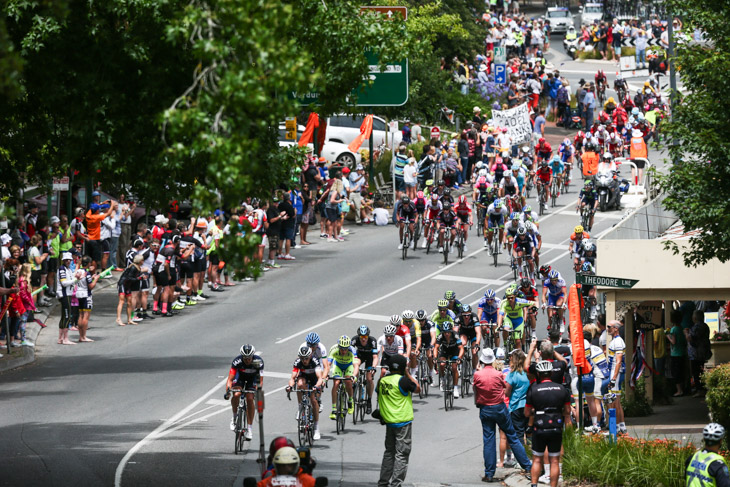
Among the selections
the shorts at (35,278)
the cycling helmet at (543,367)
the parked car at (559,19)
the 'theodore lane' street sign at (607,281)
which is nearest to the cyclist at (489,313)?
the 'theodore lane' street sign at (607,281)

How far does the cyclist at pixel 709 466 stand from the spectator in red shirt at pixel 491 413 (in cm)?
462

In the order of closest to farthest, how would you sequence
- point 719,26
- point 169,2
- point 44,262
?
point 169,2 → point 719,26 → point 44,262

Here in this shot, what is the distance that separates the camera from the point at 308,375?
65.3 feet

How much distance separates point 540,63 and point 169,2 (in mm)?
43582

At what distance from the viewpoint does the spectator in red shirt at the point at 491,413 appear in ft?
57.9

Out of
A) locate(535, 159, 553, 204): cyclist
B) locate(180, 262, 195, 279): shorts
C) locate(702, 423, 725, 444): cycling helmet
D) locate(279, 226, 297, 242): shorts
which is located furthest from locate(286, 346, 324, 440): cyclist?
locate(535, 159, 553, 204): cyclist

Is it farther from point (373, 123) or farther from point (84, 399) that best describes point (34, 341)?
point (373, 123)

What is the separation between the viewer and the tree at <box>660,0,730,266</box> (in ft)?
61.0

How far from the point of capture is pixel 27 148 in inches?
677

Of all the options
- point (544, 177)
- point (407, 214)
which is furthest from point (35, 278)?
point (544, 177)

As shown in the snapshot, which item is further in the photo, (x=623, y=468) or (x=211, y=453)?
(x=211, y=453)

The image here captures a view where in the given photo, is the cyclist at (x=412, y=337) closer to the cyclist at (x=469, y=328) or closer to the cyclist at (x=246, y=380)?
the cyclist at (x=469, y=328)

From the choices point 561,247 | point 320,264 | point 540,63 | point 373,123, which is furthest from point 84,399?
point 540,63

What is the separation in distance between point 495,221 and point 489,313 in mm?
7430
